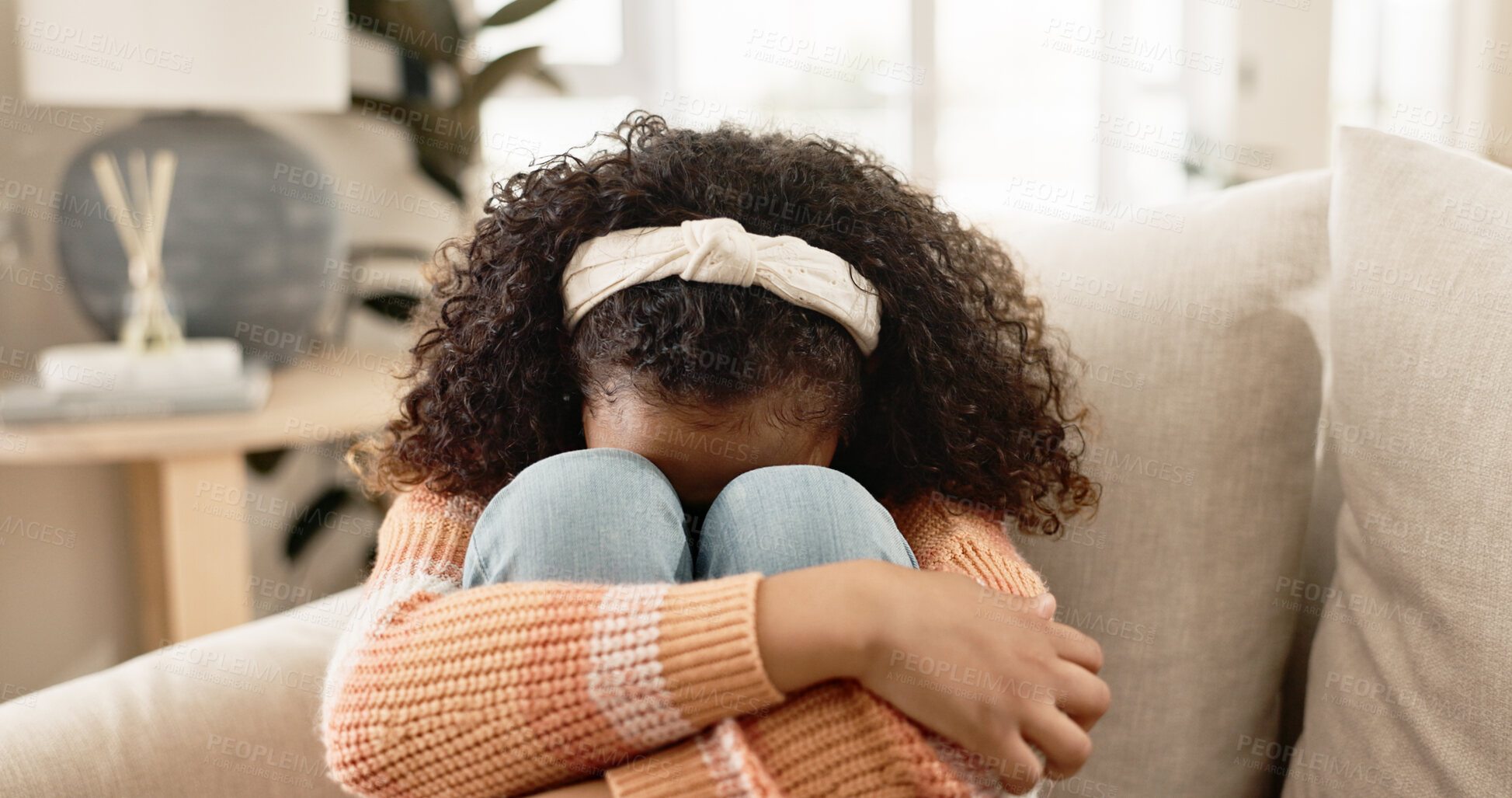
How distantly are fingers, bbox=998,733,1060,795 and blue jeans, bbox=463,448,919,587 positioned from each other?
0.13m

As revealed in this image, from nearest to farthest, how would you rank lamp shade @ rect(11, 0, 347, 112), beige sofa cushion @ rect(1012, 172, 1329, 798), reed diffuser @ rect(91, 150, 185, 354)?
beige sofa cushion @ rect(1012, 172, 1329, 798) → lamp shade @ rect(11, 0, 347, 112) → reed diffuser @ rect(91, 150, 185, 354)

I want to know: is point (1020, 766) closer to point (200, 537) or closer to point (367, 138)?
point (200, 537)

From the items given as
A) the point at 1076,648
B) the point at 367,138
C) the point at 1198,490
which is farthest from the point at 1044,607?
the point at 367,138

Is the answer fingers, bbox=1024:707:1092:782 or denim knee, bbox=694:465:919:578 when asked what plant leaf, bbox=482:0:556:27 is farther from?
fingers, bbox=1024:707:1092:782

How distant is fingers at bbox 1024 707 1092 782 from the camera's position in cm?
57

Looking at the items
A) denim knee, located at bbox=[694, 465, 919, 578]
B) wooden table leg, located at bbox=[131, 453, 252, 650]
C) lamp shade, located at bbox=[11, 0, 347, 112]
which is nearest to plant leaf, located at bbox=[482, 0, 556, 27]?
lamp shade, located at bbox=[11, 0, 347, 112]

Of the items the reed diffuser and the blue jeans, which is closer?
the blue jeans

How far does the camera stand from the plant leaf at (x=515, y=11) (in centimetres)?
189

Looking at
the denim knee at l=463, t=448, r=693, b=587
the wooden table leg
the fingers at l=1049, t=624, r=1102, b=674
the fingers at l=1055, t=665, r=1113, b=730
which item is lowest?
the wooden table leg

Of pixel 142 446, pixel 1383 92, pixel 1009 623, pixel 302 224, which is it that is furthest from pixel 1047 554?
pixel 1383 92

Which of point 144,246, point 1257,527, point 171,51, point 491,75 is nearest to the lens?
point 1257,527

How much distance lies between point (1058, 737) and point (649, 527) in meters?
0.26

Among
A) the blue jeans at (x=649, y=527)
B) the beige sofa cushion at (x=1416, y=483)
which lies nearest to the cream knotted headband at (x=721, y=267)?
the blue jeans at (x=649, y=527)

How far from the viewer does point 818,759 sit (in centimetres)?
57
